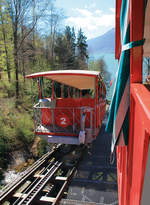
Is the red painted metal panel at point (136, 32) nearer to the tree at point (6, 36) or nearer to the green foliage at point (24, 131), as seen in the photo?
the green foliage at point (24, 131)

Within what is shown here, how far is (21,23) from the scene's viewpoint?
1544 cm

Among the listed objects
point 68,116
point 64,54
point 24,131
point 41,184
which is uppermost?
point 64,54

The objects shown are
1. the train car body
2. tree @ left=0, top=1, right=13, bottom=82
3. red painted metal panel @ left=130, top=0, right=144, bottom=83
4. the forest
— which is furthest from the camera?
tree @ left=0, top=1, right=13, bottom=82

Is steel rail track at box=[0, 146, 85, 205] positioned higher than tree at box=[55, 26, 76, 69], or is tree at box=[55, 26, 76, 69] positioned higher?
tree at box=[55, 26, 76, 69]

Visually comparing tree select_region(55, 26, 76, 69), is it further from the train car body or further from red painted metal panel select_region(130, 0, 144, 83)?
red painted metal panel select_region(130, 0, 144, 83)

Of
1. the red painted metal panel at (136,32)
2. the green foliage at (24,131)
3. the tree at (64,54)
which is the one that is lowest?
the green foliage at (24,131)

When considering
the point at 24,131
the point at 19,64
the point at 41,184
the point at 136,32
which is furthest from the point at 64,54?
the point at 136,32

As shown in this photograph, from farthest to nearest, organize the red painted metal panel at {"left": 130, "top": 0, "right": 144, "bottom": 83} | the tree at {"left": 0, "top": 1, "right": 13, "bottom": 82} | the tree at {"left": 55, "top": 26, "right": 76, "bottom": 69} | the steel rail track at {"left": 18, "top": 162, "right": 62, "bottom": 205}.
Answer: the tree at {"left": 55, "top": 26, "right": 76, "bottom": 69}, the tree at {"left": 0, "top": 1, "right": 13, "bottom": 82}, the steel rail track at {"left": 18, "top": 162, "right": 62, "bottom": 205}, the red painted metal panel at {"left": 130, "top": 0, "right": 144, "bottom": 83}

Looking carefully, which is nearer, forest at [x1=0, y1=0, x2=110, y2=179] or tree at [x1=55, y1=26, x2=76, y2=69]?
forest at [x1=0, y1=0, x2=110, y2=179]

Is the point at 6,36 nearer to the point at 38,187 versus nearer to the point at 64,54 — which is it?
the point at 64,54

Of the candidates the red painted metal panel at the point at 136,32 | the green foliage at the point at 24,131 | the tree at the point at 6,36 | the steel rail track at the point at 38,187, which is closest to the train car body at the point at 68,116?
the steel rail track at the point at 38,187

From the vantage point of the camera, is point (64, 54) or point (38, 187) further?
point (64, 54)

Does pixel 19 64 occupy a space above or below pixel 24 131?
above

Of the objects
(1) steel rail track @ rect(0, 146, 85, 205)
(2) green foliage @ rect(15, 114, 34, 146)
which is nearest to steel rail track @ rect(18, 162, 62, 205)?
(1) steel rail track @ rect(0, 146, 85, 205)
